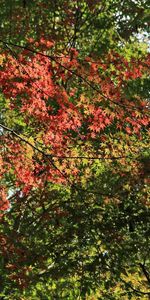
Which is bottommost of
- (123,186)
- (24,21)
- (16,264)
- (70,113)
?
(16,264)

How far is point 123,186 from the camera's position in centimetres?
696

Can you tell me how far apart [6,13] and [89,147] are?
5.18m

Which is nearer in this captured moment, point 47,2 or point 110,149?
point 110,149

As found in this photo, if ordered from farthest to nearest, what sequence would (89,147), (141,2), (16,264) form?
1. (141,2)
2. (89,147)
3. (16,264)

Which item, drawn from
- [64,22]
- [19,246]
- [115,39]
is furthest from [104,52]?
[19,246]

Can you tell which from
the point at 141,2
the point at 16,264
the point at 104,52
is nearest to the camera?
the point at 16,264

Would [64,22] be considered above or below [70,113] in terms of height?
above

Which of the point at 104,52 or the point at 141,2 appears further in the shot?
the point at 141,2

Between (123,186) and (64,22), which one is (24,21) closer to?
(64,22)

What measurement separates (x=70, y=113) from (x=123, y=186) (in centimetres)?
187

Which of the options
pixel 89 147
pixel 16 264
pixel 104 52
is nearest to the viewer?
pixel 16 264

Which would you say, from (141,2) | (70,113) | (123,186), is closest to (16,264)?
(123,186)

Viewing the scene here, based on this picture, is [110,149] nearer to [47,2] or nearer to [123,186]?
[123,186]

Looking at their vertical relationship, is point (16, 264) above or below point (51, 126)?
below
